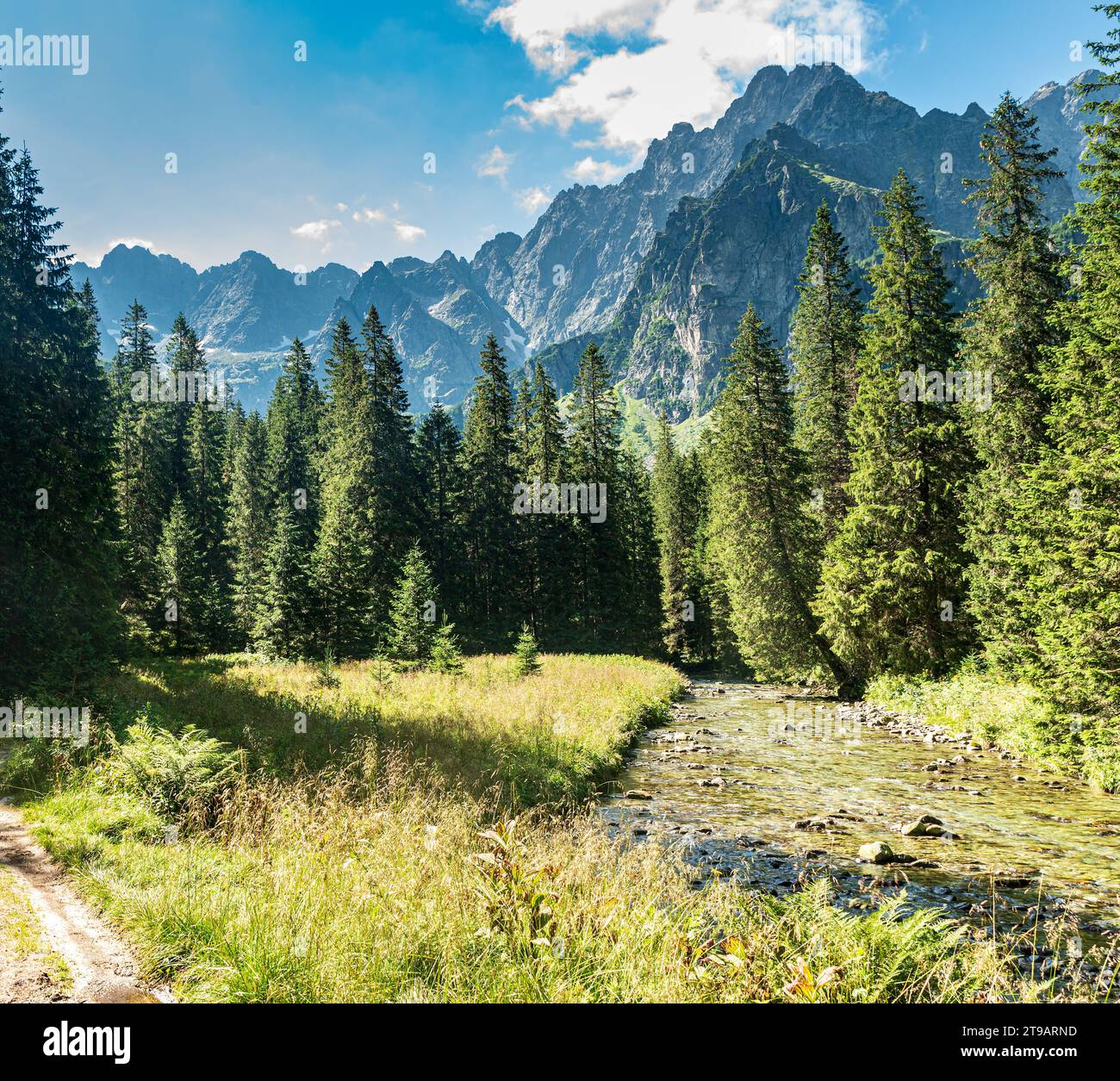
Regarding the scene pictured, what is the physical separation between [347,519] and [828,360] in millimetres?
30205

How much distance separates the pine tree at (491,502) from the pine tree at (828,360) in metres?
25.2

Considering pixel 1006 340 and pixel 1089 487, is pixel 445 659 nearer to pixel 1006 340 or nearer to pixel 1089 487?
pixel 1089 487

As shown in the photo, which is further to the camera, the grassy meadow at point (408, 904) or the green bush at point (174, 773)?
the green bush at point (174, 773)

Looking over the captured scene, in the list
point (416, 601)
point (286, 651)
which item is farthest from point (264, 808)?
point (286, 651)

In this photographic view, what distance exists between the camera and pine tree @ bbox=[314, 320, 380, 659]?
3328 cm

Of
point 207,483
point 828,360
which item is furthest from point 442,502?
point 828,360

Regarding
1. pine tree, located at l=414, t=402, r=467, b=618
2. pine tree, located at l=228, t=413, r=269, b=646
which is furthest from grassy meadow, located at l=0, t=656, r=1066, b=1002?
pine tree, located at l=228, t=413, r=269, b=646

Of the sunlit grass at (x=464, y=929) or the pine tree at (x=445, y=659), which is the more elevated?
the sunlit grass at (x=464, y=929)

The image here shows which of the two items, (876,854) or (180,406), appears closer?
(876,854)

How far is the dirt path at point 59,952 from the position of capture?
4.71 m

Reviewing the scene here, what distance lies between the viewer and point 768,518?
31562mm

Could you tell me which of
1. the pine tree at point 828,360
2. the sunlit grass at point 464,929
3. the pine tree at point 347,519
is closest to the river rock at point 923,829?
the sunlit grass at point 464,929

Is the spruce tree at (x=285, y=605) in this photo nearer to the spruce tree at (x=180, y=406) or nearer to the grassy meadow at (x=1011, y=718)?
the grassy meadow at (x=1011, y=718)
